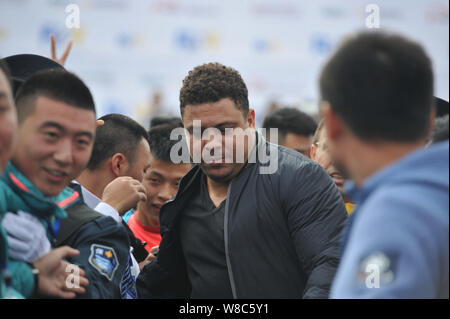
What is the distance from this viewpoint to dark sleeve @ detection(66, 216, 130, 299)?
1.70m

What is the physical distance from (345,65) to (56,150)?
907mm

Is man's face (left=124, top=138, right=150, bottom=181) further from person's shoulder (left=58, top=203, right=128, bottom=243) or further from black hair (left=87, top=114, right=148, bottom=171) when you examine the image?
person's shoulder (left=58, top=203, right=128, bottom=243)

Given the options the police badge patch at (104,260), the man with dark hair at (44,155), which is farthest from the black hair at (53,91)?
the police badge patch at (104,260)

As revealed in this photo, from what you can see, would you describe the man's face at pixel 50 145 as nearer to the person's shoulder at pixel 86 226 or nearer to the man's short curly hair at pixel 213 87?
the person's shoulder at pixel 86 226

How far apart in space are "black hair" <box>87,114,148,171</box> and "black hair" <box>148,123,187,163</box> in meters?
0.16

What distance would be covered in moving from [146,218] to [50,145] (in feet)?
5.18

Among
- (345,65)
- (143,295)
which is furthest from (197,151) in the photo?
(345,65)

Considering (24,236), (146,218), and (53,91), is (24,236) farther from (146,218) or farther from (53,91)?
(146,218)

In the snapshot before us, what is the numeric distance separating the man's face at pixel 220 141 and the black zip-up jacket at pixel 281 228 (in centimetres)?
7

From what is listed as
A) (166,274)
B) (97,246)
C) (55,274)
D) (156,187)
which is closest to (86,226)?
(97,246)

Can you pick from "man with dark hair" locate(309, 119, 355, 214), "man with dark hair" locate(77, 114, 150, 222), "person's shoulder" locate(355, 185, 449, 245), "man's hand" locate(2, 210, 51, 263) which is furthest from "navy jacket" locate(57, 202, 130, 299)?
"man with dark hair" locate(309, 119, 355, 214)

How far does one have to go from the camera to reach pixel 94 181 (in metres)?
2.77

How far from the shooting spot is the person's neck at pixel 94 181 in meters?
2.76
